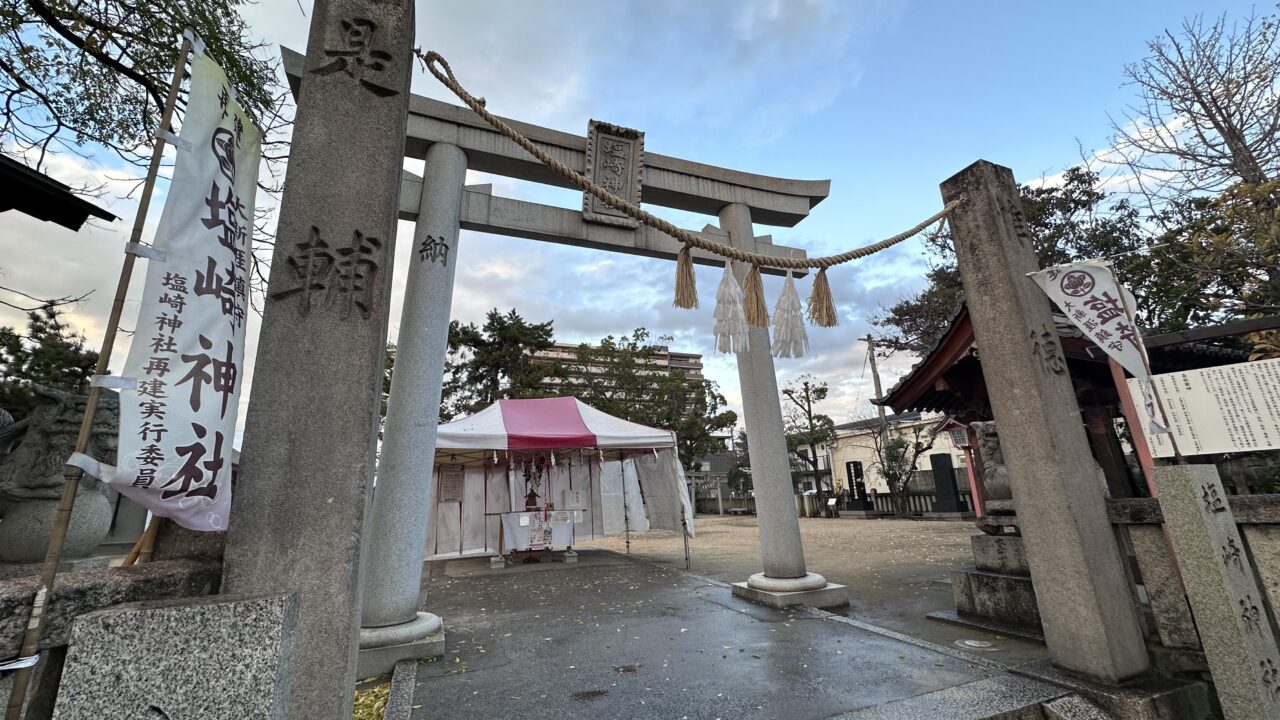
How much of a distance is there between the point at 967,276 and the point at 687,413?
61.2ft

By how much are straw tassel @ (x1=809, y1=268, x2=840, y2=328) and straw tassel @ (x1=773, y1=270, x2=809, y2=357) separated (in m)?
0.10

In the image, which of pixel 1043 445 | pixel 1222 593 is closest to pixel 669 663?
pixel 1043 445

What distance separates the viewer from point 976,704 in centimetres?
263

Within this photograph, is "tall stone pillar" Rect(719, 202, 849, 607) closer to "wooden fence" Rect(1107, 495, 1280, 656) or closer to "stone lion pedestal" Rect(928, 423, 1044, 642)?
"stone lion pedestal" Rect(928, 423, 1044, 642)

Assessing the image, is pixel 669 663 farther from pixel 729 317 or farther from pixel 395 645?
pixel 729 317

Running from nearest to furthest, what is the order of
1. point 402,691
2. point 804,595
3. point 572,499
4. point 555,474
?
point 402,691, point 804,595, point 572,499, point 555,474

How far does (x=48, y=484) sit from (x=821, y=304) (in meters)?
4.40

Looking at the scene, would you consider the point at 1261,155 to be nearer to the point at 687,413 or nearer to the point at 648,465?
the point at 648,465

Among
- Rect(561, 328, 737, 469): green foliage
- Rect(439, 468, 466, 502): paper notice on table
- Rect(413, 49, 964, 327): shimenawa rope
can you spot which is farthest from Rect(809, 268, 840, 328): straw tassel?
Rect(561, 328, 737, 469): green foliage

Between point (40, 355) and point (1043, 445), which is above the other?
point (40, 355)

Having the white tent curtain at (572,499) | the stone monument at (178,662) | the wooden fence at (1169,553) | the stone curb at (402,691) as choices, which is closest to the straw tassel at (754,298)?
the wooden fence at (1169,553)

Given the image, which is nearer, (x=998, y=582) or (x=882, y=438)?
(x=998, y=582)

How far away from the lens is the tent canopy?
7305 mm

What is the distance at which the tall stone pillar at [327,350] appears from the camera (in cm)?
170
